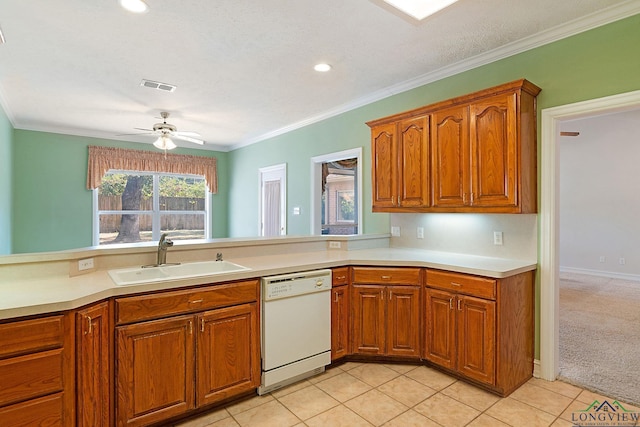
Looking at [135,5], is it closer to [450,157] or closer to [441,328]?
[450,157]

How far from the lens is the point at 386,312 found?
2.83 m

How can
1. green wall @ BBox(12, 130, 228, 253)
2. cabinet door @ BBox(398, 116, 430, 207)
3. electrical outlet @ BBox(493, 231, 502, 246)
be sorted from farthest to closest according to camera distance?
green wall @ BBox(12, 130, 228, 253) < cabinet door @ BBox(398, 116, 430, 207) < electrical outlet @ BBox(493, 231, 502, 246)

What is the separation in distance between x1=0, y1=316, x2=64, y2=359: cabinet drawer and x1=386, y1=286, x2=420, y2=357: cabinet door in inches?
86.2

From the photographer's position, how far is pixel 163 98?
4.01m

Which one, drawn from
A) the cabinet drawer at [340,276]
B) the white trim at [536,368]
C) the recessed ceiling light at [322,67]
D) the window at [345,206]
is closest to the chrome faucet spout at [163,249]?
the cabinet drawer at [340,276]

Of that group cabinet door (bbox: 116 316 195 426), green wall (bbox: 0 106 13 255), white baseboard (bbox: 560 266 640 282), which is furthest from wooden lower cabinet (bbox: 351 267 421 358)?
white baseboard (bbox: 560 266 640 282)

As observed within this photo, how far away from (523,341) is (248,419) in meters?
2.04

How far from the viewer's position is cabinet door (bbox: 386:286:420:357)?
2781 mm

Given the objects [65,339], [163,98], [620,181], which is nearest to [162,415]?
[65,339]

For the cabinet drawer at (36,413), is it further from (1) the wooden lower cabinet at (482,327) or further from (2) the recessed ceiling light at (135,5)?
(1) the wooden lower cabinet at (482,327)

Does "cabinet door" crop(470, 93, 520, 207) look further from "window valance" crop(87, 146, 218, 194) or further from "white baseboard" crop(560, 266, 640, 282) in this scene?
"white baseboard" crop(560, 266, 640, 282)

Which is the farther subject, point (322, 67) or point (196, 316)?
point (322, 67)

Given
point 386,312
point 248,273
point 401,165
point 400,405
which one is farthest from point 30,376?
point 401,165

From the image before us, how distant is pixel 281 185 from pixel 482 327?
3865mm
